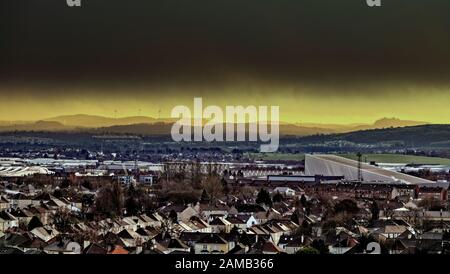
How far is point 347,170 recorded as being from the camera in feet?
92.3

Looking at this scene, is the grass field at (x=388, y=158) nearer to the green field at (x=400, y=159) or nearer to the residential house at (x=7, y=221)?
the green field at (x=400, y=159)

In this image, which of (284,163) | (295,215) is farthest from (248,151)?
(295,215)

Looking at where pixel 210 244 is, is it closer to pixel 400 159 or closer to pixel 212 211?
pixel 212 211

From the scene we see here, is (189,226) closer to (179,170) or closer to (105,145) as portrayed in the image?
(179,170)

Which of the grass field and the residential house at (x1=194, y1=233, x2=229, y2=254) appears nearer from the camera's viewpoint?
the residential house at (x1=194, y1=233, x2=229, y2=254)

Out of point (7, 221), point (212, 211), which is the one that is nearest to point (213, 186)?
point (212, 211)

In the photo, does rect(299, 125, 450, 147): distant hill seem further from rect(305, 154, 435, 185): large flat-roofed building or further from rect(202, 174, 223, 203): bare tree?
rect(202, 174, 223, 203): bare tree

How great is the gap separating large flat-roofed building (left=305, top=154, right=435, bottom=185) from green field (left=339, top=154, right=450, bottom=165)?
1.50 m

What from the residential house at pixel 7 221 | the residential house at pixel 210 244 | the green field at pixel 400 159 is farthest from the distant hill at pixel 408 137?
the residential house at pixel 210 244

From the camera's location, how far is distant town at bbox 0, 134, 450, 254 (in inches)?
328

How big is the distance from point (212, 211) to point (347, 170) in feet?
47.7

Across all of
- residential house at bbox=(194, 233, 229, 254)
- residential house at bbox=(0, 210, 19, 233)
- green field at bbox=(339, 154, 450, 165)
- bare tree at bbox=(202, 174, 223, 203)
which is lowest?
green field at bbox=(339, 154, 450, 165)

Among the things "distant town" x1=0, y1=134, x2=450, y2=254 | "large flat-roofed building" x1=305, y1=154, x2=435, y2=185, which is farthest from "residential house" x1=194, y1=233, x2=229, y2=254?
"large flat-roofed building" x1=305, y1=154, x2=435, y2=185

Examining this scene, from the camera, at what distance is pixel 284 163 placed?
116 feet
